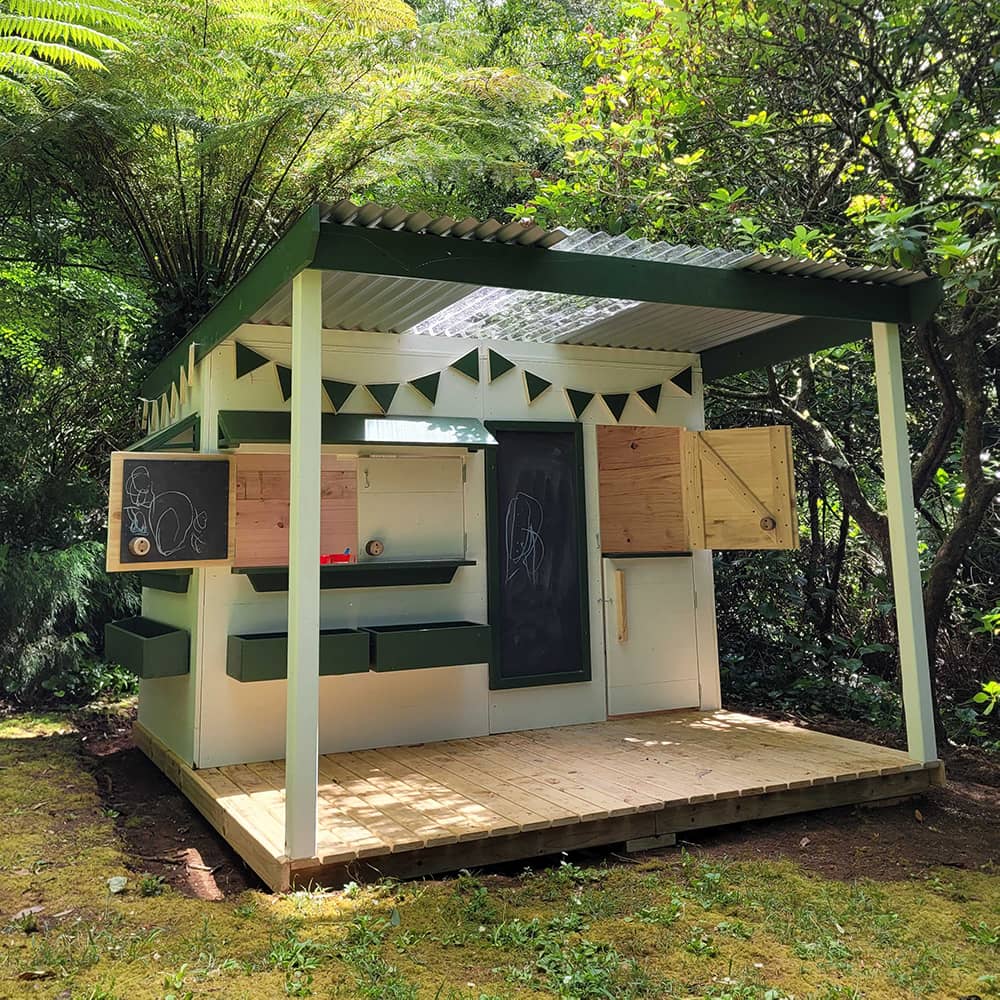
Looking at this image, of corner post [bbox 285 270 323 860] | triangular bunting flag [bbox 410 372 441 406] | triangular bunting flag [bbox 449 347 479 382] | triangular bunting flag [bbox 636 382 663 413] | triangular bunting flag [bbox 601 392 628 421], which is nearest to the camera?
corner post [bbox 285 270 323 860]

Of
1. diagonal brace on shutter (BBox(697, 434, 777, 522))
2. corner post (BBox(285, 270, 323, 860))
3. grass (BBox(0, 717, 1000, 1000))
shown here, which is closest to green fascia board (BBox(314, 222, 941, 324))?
corner post (BBox(285, 270, 323, 860))

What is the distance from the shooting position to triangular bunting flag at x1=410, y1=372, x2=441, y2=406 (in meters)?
5.70

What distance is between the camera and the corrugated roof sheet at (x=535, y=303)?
3.91 meters

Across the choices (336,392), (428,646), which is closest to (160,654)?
(428,646)

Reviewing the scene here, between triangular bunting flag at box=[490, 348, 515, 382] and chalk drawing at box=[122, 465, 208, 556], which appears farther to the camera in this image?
triangular bunting flag at box=[490, 348, 515, 382]

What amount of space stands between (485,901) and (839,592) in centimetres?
562

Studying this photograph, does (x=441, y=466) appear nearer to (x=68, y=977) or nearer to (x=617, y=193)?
(x=617, y=193)

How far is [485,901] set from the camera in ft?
11.2

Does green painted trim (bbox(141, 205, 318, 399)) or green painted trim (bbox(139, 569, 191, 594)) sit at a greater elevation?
green painted trim (bbox(141, 205, 318, 399))

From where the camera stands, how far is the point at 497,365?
19.6 ft

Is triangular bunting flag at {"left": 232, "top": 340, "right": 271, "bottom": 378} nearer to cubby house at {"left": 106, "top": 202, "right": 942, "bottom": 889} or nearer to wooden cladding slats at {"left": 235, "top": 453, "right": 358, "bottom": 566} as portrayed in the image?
cubby house at {"left": 106, "top": 202, "right": 942, "bottom": 889}

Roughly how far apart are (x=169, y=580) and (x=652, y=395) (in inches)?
149

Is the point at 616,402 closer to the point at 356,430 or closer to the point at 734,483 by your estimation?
the point at 734,483

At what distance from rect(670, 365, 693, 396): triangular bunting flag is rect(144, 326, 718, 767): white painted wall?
1.27 feet
